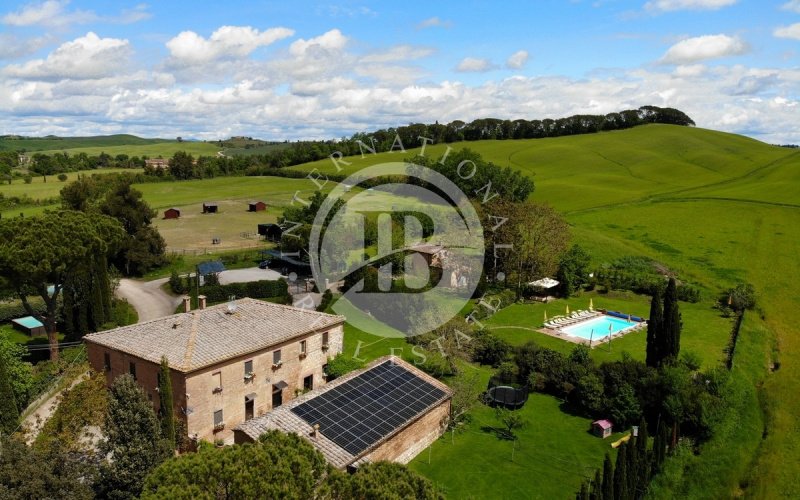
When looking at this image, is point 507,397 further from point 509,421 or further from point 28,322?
point 28,322

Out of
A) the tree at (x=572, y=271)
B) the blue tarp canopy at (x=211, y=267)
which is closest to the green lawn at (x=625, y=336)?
the tree at (x=572, y=271)

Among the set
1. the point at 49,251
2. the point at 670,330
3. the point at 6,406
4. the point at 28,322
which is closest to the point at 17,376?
the point at 6,406

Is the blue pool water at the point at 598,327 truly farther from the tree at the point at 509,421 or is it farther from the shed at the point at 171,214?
the shed at the point at 171,214

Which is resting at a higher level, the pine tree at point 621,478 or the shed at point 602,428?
the pine tree at point 621,478

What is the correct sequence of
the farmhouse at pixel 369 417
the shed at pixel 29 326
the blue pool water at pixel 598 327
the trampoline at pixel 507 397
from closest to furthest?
1. the farmhouse at pixel 369 417
2. the trampoline at pixel 507 397
3. the shed at pixel 29 326
4. the blue pool water at pixel 598 327

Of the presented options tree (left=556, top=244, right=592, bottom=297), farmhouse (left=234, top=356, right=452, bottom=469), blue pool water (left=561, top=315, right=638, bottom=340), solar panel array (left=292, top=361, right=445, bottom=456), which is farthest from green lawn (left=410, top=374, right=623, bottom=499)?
tree (left=556, top=244, right=592, bottom=297)
